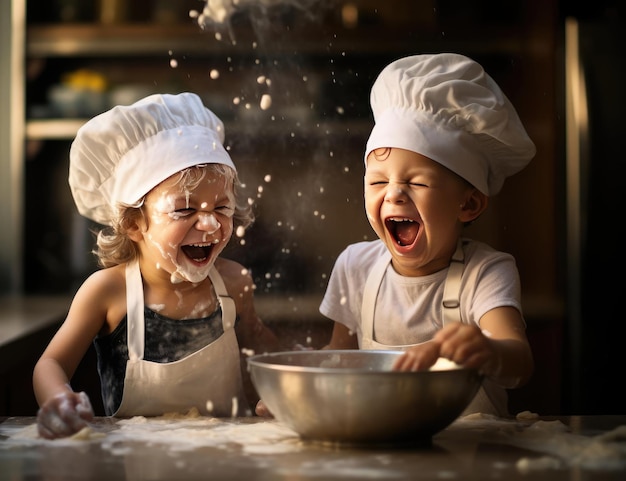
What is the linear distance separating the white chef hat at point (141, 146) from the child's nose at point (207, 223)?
8cm

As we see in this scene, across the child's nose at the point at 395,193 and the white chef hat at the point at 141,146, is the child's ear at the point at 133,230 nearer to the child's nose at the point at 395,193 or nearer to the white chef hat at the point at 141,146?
the white chef hat at the point at 141,146

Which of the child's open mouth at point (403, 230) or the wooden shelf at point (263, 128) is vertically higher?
the wooden shelf at point (263, 128)

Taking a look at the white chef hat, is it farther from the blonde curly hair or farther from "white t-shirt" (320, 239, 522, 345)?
"white t-shirt" (320, 239, 522, 345)

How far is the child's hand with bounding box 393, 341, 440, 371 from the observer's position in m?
0.84

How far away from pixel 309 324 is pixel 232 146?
0.35 m

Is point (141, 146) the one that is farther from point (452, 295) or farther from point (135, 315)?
point (452, 295)

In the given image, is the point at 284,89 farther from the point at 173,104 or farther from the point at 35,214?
the point at 35,214

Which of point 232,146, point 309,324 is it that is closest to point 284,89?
point 232,146

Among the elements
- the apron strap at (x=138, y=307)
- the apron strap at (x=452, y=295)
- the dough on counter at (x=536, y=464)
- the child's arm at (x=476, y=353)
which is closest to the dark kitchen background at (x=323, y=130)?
the apron strap at (x=138, y=307)

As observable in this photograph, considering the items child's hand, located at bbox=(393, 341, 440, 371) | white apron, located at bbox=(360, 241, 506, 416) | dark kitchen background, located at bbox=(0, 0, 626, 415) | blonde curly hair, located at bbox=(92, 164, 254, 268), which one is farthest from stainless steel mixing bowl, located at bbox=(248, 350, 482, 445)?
dark kitchen background, located at bbox=(0, 0, 626, 415)

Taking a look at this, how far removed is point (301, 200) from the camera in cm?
158

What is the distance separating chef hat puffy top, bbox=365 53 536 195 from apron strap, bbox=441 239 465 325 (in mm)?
124

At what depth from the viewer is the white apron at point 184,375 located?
4.15ft

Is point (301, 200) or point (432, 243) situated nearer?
point (432, 243)
